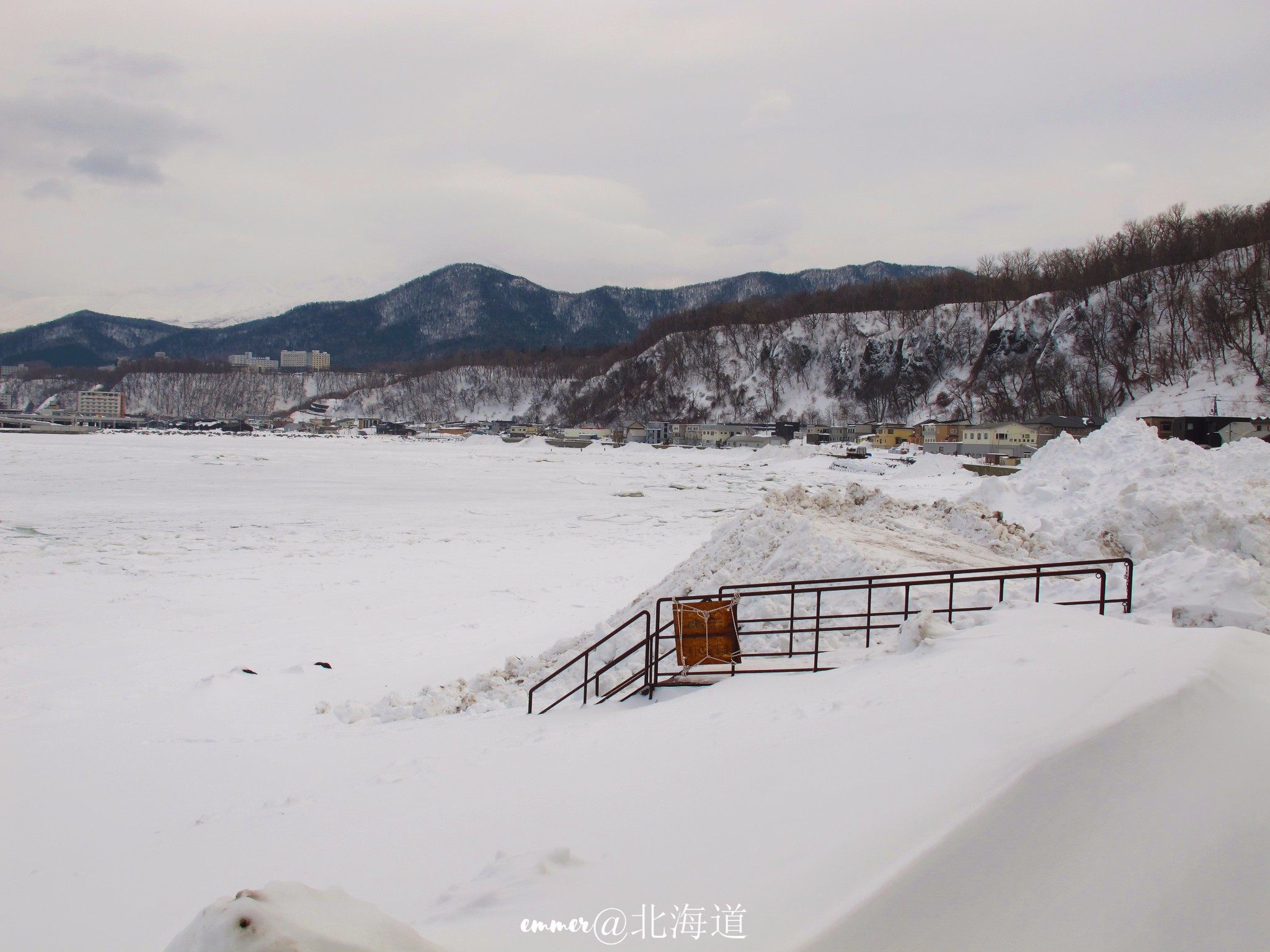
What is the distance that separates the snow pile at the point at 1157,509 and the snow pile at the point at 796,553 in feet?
5.71

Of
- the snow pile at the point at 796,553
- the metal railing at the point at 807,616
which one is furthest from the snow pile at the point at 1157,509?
the snow pile at the point at 796,553

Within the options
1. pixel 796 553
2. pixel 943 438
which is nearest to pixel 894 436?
pixel 943 438

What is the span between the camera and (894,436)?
101 metres

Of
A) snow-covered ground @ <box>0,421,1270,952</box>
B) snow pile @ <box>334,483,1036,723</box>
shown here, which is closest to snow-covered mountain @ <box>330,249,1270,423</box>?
snow pile @ <box>334,483,1036,723</box>

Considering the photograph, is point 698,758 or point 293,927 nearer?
point 293,927

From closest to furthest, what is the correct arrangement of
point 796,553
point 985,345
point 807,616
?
point 807,616
point 796,553
point 985,345

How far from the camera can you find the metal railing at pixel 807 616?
9.12 m

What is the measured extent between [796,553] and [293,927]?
11441mm

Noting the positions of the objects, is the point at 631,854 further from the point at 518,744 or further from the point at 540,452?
the point at 540,452

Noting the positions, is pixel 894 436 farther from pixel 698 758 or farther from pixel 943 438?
pixel 698 758

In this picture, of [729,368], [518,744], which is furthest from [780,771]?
[729,368]

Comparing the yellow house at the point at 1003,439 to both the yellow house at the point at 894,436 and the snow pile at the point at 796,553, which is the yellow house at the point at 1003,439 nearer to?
the yellow house at the point at 894,436

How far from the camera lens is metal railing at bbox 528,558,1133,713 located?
29.9 ft

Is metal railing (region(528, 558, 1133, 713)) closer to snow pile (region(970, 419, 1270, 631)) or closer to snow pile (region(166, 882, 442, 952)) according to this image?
snow pile (region(970, 419, 1270, 631))
